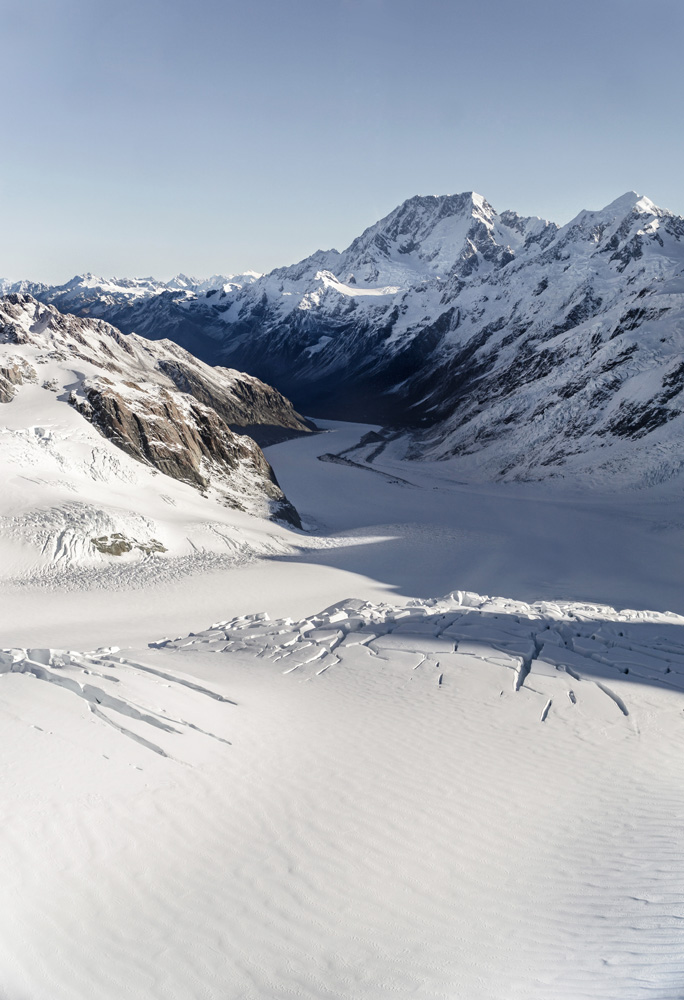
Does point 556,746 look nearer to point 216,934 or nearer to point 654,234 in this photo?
point 216,934

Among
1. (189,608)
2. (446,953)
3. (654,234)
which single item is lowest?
(189,608)

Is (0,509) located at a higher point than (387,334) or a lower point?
lower

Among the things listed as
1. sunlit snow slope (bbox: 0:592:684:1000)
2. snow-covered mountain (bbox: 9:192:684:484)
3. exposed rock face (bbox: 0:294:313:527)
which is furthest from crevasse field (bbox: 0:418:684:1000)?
snow-covered mountain (bbox: 9:192:684:484)

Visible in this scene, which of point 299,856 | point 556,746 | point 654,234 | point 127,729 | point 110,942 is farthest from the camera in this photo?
point 654,234

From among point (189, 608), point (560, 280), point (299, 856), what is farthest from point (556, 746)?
point (560, 280)

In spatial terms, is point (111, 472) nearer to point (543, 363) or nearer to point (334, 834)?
point (334, 834)

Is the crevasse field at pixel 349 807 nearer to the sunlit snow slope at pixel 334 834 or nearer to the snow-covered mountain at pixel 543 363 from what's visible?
the sunlit snow slope at pixel 334 834
